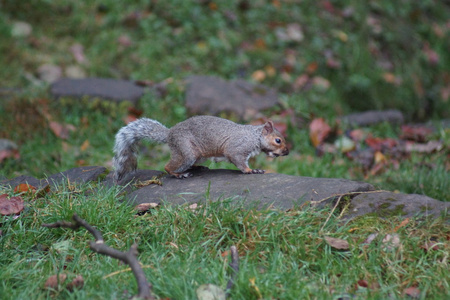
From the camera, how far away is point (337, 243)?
314 cm

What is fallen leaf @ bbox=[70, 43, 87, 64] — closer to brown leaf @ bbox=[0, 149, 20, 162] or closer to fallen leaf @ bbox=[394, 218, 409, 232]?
brown leaf @ bbox=[0, 149, 20, 162]

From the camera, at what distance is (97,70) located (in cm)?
744

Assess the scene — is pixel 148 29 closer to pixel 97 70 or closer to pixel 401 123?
pixel 97 70

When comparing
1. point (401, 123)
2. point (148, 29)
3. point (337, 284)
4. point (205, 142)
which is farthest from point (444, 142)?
point (148, 29)

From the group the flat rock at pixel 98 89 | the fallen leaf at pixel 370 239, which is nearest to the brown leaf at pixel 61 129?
the flat rock at pixel 98 89

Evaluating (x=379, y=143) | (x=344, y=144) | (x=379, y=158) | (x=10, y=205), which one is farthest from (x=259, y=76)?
(x=10, y=205)

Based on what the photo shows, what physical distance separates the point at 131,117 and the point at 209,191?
2924mm

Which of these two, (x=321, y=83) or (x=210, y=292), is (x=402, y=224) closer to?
(x=210, y=292)

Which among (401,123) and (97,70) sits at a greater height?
(97,70)

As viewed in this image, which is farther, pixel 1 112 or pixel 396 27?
pixel 396 27

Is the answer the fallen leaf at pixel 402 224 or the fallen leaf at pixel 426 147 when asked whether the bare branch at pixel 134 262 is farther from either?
the fallen leaf at pixel 426 147

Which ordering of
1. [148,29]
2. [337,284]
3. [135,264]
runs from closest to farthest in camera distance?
[135,264] < [337,284] < [148,29]

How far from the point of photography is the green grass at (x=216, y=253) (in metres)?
2.77

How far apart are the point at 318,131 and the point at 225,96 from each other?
1.28 m
